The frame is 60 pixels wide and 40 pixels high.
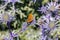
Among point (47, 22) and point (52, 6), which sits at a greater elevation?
point (52, 6)

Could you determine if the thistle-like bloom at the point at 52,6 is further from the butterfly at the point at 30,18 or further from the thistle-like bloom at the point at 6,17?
the thistle-like bloom at the point at 6,17

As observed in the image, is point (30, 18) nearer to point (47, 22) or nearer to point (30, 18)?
point (30, 18)

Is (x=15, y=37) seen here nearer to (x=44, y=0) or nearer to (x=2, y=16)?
(x=2, y=16)

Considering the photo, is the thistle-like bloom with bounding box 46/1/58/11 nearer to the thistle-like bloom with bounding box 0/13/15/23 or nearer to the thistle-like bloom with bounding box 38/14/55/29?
the thistle-like bloom with bounding box 38/14/55/29

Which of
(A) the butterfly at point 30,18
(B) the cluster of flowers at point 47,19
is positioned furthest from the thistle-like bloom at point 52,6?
(A) the butterfly at point 30,18

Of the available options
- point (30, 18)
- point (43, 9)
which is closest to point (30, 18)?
point (30, 18)

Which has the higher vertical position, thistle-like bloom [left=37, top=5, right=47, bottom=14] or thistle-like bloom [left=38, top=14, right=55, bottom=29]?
thistle-like bloom [left=37, top=5, right=47, bottom=14]

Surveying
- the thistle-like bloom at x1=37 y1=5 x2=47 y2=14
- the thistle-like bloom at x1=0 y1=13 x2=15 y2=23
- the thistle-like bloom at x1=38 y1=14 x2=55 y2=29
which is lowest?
the thistle-like bloom at x1=38 y1=14 x2=55 y2=29

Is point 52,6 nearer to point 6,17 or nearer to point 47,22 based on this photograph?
point 47,22

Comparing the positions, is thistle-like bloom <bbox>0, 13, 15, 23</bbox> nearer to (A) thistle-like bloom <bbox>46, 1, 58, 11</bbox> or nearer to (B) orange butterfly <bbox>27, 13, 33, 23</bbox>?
(B) orange butterfly <bbox>27, 13, 33, 23</bbox>

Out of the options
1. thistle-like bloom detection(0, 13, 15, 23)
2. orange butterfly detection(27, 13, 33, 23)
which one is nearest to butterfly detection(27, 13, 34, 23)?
orange butterfly detection(27, 13, 33, 23)

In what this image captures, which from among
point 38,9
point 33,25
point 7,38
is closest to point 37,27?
point 33,25
